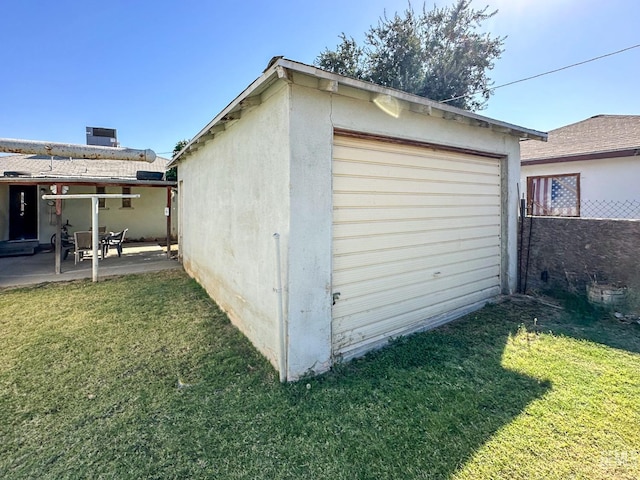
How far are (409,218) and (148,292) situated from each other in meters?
5.49

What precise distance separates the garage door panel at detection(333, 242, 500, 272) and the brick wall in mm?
910

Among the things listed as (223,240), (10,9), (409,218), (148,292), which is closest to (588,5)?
(409,218)

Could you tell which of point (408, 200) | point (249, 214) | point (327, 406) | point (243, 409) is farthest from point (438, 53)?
point (243, 409)

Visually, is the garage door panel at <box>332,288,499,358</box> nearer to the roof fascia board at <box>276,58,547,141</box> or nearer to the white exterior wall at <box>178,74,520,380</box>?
the white exterior wall at <box>178,74,520,380</box>

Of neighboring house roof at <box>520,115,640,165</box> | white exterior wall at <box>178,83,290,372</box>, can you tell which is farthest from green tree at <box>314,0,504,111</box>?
white exterior wall at <box>178,83,290,372</box>

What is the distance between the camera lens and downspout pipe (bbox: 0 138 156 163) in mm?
3938

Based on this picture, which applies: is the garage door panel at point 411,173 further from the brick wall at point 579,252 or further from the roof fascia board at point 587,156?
the roof fascia board at point 587,156

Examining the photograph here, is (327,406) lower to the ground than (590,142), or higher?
lower

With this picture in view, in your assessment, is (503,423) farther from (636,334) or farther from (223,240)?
(223,240)

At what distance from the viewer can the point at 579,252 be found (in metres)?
5.52

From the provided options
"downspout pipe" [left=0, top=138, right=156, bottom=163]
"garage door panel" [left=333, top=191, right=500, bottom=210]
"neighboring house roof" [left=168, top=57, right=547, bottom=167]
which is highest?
"neighboring house roof" [left=168, top=57, right=547, bottom=167]

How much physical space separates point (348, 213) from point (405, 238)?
3.64 ft

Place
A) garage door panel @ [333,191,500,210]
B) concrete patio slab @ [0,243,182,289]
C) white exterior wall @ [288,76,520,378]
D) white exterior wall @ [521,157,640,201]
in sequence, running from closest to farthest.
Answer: white exterior wall @ [288,76,520,378], garage door panel @ [333,191,500,210], concrete patio slab @ [0,243,182,289], white exterior wall @ [521,157,640,201]

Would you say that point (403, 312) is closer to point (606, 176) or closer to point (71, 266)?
point (606, 176)
